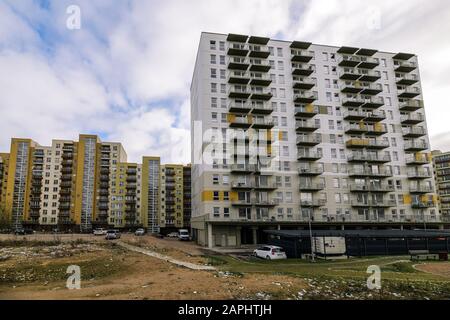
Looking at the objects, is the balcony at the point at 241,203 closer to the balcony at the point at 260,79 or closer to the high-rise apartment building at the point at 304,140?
the high-rise apartment building at the point at 304,140

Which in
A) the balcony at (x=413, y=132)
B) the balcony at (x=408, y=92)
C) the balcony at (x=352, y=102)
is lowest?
the balcony at (x=413, y=132)

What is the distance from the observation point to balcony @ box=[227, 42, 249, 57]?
54.9 meters

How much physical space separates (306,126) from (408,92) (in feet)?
81.8

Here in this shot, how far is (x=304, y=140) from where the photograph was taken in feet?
180

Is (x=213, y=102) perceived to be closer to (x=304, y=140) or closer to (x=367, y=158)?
(x=304, y=140)

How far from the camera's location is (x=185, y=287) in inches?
625

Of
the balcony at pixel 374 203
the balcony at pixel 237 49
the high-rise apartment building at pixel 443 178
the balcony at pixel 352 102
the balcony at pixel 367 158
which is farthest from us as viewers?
the high-rise apartment building at pixel 443 178

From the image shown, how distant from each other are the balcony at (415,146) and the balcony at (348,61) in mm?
18951

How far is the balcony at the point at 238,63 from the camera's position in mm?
54156

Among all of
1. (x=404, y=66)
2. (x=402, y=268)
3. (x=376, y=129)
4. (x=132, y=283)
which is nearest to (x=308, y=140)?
(x=376, y=129)

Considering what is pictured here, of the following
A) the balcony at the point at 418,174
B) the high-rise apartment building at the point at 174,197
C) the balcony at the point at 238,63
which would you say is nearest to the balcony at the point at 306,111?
the balcony at the point at 238,63
